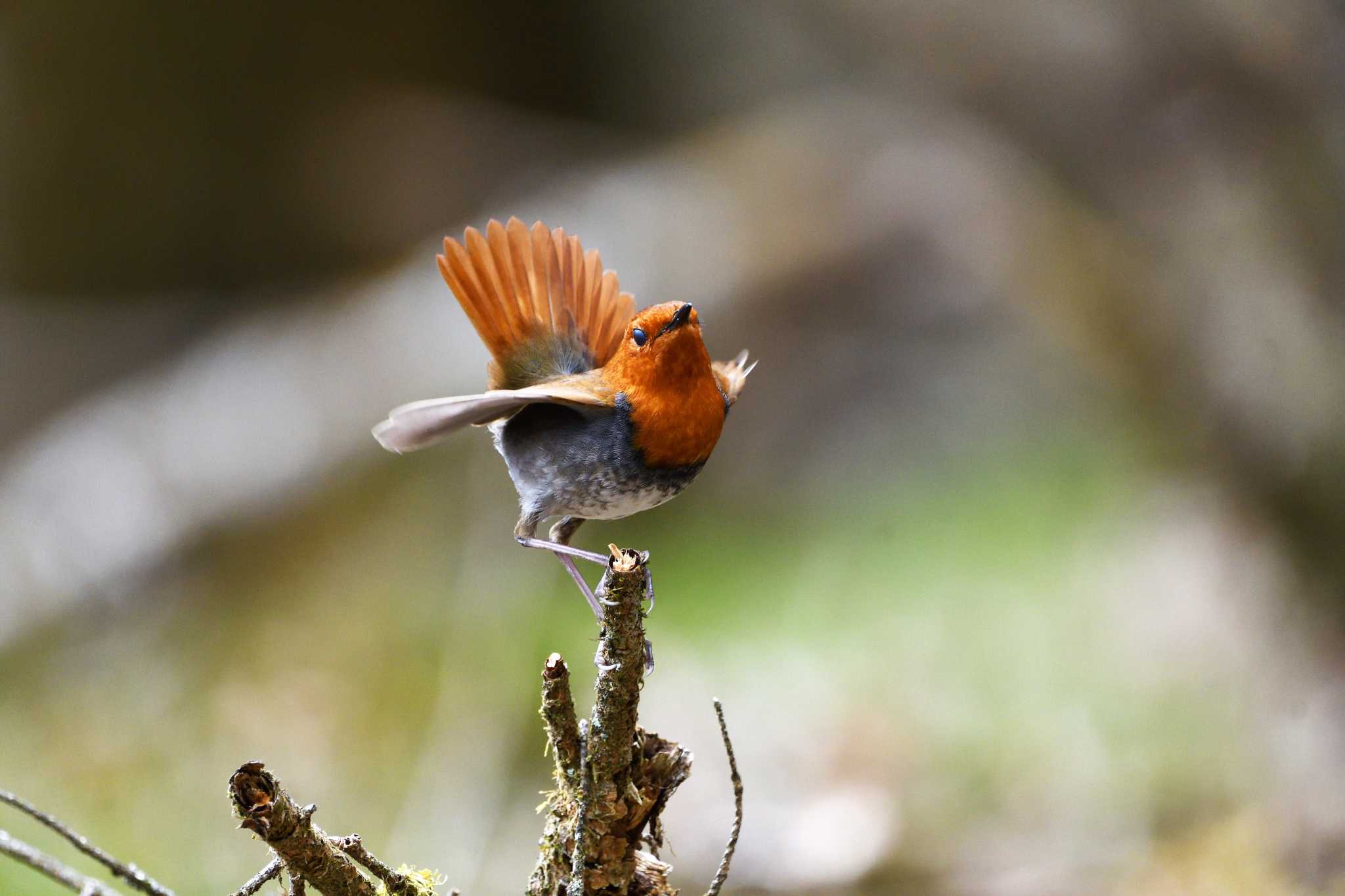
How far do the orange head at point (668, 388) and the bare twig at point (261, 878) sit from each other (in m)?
1.11

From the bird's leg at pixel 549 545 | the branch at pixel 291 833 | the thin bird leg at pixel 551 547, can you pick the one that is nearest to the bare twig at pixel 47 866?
the branch at pixel 291 833

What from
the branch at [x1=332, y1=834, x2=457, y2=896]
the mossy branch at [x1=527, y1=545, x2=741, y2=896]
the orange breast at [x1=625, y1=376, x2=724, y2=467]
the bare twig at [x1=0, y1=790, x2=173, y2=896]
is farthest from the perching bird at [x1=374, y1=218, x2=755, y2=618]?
the bare twig at [x1=0, y1=790, x2=173, y2=896]

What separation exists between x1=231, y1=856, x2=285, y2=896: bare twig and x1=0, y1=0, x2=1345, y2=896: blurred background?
3249mm

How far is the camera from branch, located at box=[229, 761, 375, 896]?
172cm

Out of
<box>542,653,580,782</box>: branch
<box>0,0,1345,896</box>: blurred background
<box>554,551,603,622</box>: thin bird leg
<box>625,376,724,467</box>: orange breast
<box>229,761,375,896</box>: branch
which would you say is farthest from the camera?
<box>0,0,1345,896</box>: blurred background

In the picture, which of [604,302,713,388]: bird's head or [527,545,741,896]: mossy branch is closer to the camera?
[527,545,741,896]: mossy branch

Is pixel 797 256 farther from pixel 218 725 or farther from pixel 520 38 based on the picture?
pixel 218 725

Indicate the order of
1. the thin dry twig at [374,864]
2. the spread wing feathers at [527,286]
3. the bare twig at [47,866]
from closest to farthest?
the bare twig at [47,866] → the thin dry twig at [374,864] → the spread wing feathers at [527,286]

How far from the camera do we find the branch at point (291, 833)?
5.64 feet

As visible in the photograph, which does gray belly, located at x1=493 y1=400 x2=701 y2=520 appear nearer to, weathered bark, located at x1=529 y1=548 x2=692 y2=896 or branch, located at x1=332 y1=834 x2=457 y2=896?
weathered bark, located at x1=529 y1=548 x2=692 y2=896

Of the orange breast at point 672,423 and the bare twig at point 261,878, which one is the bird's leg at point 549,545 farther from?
the bare twig at point 261,878

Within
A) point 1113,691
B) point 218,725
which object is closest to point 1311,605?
point 1113,691

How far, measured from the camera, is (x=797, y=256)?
8.03 metres

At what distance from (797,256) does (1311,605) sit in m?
3.95
